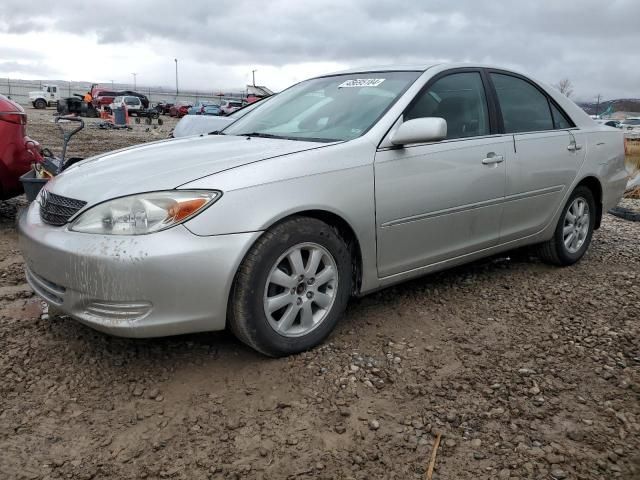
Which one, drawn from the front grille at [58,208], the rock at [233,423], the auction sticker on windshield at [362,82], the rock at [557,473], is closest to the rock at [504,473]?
the rock at [557,473]

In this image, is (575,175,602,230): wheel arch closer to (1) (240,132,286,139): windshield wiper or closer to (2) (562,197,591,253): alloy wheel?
(2) (562,197,591,253): alloy wheel

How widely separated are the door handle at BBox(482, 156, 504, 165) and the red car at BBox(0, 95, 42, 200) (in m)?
4.25

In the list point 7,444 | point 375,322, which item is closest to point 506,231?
point 375,322

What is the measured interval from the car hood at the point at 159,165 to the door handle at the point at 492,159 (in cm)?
119

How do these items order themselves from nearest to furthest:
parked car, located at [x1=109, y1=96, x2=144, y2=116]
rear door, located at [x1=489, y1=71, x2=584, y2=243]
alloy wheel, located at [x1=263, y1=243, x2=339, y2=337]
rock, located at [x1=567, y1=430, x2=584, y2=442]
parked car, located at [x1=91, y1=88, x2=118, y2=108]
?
rock, located at [x1=567, y1=430, x2=584, y2=442]
alloy wheel, located at [x1=263, y1=243, x2=339, y2=337]
rear door, located at [x1=489, y1=71, x2=584, y2=243]
parked car, located at [x1=109, y1=96, x2=144, y2=116]
parked car, located at [x1=91, y1=88, x2=118, y2=108]

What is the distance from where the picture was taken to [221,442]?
222cm

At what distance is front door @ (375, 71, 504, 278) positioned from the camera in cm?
307

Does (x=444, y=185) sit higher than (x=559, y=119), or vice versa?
(x=559, y=119)

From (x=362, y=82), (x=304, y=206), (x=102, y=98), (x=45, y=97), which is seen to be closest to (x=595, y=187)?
(x=362, y=82)

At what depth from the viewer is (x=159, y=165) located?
110 inches

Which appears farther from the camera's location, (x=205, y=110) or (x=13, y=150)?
(x=205, y=110)

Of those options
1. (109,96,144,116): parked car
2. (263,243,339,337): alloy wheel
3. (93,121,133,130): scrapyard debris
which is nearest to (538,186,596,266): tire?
(263,243,339,337): alloy wheel

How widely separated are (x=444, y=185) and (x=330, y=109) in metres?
0.84

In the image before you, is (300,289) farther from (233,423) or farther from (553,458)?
(553,458)
